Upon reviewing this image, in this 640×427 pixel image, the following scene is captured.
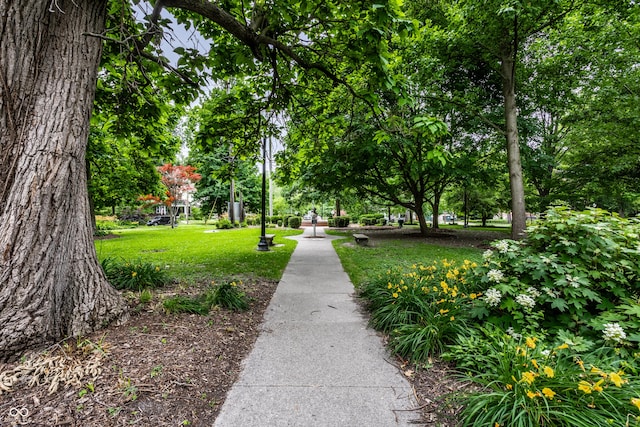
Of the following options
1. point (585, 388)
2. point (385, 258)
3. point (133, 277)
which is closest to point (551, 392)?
point (585, 388)

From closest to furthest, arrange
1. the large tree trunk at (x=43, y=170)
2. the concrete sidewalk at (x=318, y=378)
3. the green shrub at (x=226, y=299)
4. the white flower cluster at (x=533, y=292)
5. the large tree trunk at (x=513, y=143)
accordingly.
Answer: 1. the concrete sidewalk at (x=318, y=378)
2. the large tree trunk at (x=43, y=170)
3. the white flower cluster at (x=533, y=292)
4. the green shrub at (x=226, y=299)
5. the large tree trunk at (x=513, y=143)

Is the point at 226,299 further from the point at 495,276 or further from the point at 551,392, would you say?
the point at 551,392

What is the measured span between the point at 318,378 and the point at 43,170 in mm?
3126

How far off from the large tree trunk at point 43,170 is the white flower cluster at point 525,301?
412 centimetres

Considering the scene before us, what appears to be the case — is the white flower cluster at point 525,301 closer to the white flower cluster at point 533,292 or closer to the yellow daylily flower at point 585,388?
the white flower cluster at point 533,292

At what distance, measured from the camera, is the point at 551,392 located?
162 cm

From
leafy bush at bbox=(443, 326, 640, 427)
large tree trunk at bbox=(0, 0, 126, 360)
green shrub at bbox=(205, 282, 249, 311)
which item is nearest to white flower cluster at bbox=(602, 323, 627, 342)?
leafy bush at bbox=(443, 326, 640, 427)

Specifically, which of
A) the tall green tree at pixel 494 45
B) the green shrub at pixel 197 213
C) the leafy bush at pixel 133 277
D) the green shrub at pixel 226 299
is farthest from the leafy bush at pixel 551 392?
the green shrub at pixel 197 213

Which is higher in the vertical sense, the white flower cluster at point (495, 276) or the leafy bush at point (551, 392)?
the white flower cluster at point (495, 276)

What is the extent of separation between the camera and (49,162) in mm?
2508

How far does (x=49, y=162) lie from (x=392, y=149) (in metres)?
10.1

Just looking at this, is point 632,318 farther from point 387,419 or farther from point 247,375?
point 247,375

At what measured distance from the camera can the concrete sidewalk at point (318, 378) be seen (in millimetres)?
1976

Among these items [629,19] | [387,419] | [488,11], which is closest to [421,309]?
[387,419]
